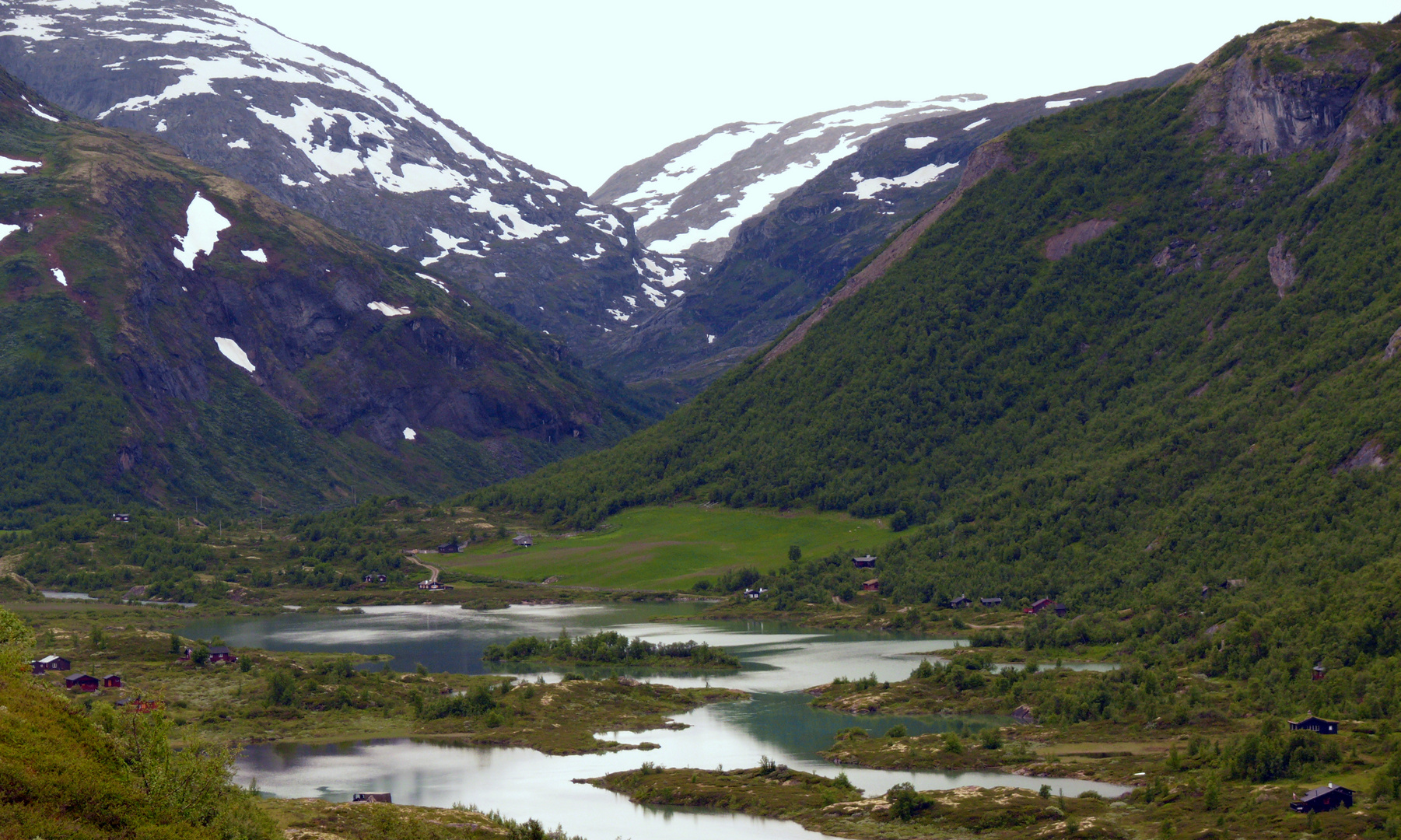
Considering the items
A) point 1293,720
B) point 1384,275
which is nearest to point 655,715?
point 1293,720

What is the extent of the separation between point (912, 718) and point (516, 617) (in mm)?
80427

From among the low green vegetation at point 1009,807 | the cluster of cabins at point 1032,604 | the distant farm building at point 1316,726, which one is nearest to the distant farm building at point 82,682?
the low green vegetation at point 1009,807

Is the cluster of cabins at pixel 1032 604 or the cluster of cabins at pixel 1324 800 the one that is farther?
the cluster of cabins at pixel 1032 604

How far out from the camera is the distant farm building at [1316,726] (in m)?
81.9

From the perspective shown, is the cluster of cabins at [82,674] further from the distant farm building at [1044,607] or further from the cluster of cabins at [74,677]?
the distant farm building at [1044,607]

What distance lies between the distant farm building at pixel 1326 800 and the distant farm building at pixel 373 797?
47.6 meters

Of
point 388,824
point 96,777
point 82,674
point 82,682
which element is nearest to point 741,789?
point 388,824

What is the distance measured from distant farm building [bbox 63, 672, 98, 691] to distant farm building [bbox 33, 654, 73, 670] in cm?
481

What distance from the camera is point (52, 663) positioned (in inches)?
4496

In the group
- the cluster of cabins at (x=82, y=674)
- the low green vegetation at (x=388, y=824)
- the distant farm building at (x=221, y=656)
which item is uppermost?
the low green vegetation at (x=388, y=824)

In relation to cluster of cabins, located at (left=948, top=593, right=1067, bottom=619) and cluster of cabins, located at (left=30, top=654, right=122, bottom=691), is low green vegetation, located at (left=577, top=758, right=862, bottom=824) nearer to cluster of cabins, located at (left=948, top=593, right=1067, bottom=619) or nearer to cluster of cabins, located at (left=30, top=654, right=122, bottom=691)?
cluster of cabins, located at (left=30, top=654, right=122, bottom=691)

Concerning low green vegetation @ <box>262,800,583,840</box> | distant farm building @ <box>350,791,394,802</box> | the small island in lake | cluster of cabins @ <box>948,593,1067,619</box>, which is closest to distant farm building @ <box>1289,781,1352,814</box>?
low green vegetation @ <box>262,800,583,840</box>

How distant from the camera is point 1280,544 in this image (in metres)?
133

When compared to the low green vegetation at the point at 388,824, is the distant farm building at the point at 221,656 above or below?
below
